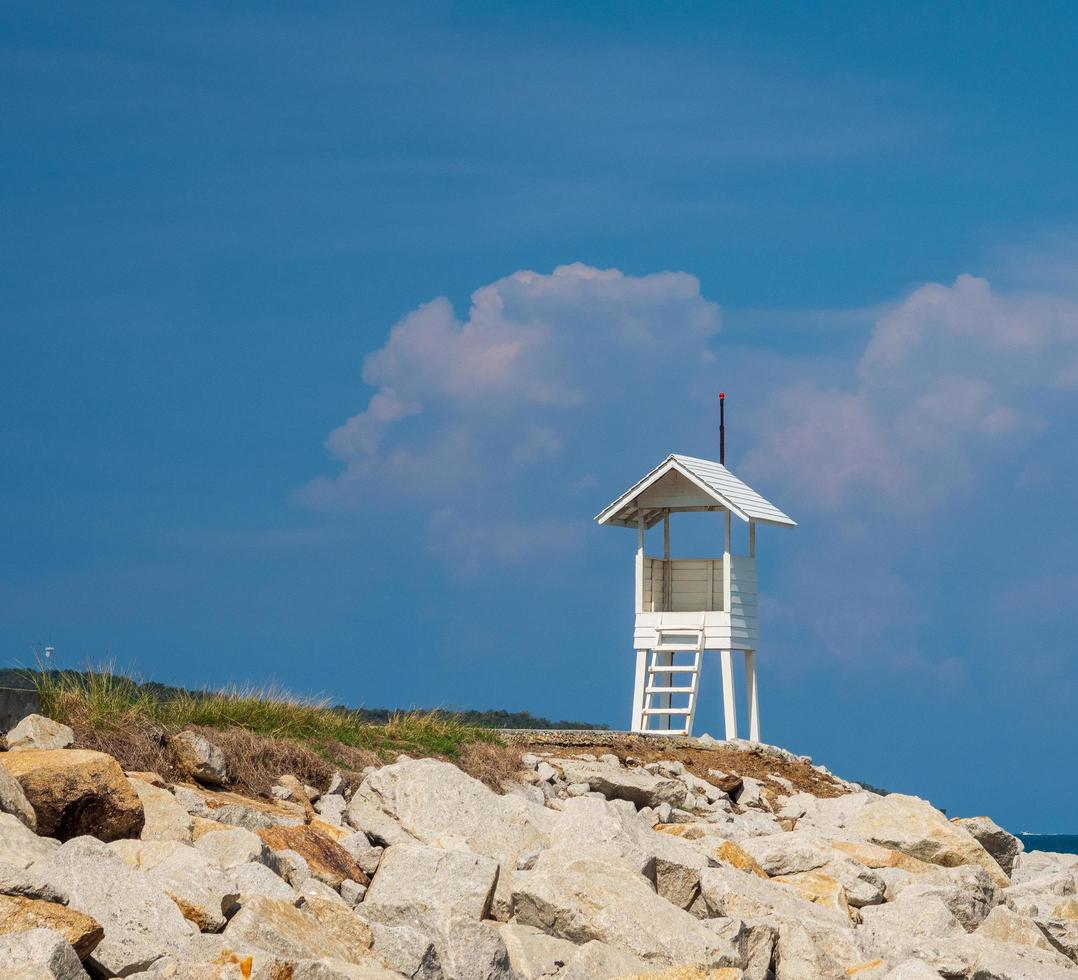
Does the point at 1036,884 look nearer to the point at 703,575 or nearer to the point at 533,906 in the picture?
the point at 533,906

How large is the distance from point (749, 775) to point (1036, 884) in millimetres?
5098

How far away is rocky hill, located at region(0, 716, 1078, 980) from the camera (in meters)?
7.67

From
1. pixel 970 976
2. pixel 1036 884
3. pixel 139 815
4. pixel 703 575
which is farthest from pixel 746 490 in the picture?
pixel 139 815

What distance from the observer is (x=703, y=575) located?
79.7ft

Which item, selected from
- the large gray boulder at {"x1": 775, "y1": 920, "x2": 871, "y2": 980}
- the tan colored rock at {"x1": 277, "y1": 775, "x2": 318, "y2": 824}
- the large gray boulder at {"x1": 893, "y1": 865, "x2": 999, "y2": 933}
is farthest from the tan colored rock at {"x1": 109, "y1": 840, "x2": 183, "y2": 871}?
the large gray boulder at {"x1": 893, "y1": 865, "x2": 999, "y2": 933}

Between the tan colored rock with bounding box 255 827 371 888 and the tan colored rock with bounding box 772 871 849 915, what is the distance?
3764mm

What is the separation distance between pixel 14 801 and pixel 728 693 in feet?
50.6

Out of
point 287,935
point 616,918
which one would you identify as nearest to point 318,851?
point 616,918

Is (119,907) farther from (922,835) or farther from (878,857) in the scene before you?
(922,835)

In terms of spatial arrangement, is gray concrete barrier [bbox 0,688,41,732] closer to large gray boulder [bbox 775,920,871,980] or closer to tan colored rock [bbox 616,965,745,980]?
tan colored rock [bbox 616,965,745,980]

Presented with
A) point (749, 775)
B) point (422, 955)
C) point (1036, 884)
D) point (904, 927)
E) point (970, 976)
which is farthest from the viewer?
point (749, 775)

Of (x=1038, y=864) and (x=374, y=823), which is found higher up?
(x=1038, y=864)

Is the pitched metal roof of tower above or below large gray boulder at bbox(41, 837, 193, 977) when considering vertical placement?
above

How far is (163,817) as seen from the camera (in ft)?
33.2
